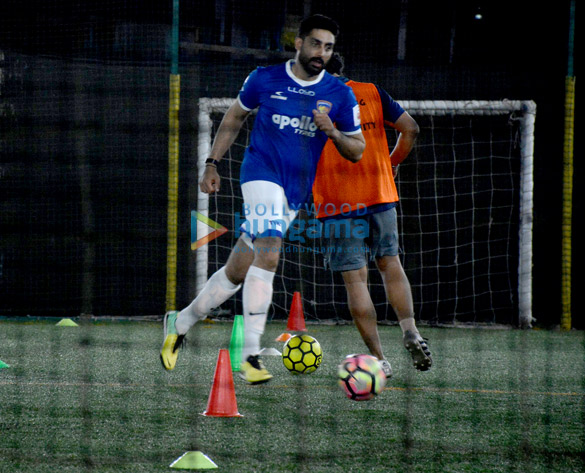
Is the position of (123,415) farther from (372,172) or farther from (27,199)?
(27,199)

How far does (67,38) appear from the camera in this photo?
31.4 feet

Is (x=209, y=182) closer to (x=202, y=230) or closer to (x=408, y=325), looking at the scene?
(x=408, y=325)

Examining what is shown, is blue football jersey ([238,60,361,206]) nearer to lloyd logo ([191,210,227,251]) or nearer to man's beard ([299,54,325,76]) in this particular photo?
man's beard ([299,54,325,76])

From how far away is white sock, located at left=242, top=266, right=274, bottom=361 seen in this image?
398cm

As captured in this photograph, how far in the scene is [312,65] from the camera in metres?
4.22

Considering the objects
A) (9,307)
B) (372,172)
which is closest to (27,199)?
(9,307)

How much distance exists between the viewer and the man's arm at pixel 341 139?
4035 millimetres

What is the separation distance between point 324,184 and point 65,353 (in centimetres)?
197

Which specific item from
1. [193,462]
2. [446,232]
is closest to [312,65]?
[193,462]

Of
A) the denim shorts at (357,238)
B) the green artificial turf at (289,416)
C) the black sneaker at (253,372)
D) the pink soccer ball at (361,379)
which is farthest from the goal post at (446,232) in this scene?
the pink soccer ball at (361,379)

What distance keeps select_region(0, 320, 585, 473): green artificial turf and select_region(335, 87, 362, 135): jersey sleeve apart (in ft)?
4.18

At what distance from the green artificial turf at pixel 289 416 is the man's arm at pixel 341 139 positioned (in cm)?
115

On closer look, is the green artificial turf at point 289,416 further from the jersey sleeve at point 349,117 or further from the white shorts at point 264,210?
the jersey sleeve at point 349,117

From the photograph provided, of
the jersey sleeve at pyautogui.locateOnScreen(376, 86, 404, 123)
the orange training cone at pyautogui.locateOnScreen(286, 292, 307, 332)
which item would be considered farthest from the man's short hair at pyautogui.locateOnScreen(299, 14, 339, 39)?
the orange training cone at pyautogui.locateOnScreen(286, 292, 307, 332)
